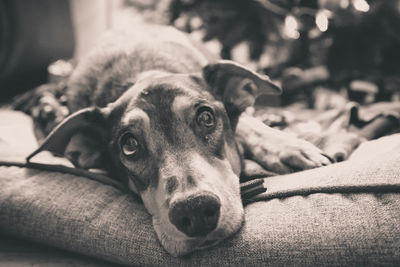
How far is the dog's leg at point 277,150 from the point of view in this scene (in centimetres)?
225

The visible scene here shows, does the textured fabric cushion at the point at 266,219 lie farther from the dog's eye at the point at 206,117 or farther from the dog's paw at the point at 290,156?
the dog's eye at the point at 206,117

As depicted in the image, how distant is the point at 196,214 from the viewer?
1536 millimetres

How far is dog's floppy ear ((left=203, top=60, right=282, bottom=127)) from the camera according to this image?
2.48 meters

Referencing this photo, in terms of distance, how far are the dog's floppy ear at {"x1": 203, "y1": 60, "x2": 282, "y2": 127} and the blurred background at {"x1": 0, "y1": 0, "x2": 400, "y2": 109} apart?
60.5 inches

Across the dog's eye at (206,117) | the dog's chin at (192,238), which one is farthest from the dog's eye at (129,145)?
the dog's chin at (192,238)

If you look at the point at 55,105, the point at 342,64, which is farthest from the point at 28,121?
the point at 342,64

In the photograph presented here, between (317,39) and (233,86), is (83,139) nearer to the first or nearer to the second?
(233,86)

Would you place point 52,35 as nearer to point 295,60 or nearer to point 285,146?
point 295,60

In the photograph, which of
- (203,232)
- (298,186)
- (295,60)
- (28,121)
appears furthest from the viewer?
(295,60)

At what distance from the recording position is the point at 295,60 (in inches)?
188

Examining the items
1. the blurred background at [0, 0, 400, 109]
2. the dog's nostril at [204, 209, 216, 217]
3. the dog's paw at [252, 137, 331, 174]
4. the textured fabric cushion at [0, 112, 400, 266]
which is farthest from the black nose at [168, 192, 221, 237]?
the blurred background at [0, 0, 400, 109]

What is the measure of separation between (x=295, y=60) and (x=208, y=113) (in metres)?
2.96

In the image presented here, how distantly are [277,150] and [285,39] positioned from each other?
2557 millimetres

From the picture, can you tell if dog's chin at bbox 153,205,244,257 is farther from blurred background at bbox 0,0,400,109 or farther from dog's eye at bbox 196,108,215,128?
blurred background at bbox 0,0,400,109
